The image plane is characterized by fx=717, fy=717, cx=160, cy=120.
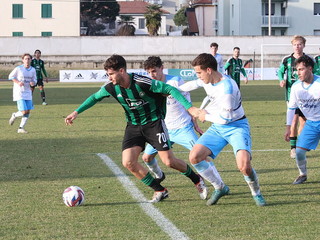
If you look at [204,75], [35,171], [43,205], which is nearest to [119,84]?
[204,75]

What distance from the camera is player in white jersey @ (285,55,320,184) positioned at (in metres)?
9.50

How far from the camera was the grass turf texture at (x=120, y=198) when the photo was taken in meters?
7.15

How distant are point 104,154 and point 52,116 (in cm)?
987

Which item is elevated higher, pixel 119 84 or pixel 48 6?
pixel 48 6

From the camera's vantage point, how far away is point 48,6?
83.6m

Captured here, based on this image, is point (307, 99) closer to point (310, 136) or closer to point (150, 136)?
point (310, 136)

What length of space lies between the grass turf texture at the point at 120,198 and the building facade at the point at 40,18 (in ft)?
226

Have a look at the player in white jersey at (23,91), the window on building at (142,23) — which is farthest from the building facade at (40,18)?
the player in white jersey at (23,91)

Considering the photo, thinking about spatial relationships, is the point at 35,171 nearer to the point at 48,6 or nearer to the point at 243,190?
the point at 243,190

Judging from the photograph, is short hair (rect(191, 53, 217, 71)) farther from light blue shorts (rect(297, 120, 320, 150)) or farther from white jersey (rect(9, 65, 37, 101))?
white jersey (rect(9, 65, 37, 101))

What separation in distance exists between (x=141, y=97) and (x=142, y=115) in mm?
282

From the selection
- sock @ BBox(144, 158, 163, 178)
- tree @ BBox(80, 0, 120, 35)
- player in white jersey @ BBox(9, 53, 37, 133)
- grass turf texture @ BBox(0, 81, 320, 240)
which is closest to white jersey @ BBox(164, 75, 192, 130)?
sock @ BBox(144, 158, 163, 178)

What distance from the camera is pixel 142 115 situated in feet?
28.3

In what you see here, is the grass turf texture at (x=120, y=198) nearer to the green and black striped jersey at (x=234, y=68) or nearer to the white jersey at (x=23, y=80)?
the white jersey at (x=23, y=80)
